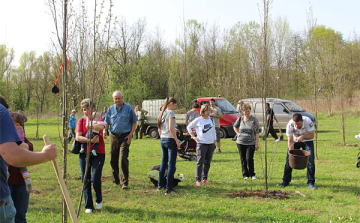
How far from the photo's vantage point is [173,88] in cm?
2100

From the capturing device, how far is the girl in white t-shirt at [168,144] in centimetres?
644

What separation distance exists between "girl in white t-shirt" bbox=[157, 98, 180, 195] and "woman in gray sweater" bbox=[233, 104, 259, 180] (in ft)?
6.23

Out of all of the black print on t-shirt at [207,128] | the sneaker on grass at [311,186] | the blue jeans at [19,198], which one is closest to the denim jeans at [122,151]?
the black print on t-shirt at [207,128]

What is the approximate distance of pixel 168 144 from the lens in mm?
6469

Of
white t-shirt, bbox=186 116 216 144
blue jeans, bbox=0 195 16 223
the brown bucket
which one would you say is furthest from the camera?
white t-shirt, bbox=186 116 216 144

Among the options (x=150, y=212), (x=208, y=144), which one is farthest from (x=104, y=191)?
(x=208, y=144)

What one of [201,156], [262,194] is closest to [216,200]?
[262,194]

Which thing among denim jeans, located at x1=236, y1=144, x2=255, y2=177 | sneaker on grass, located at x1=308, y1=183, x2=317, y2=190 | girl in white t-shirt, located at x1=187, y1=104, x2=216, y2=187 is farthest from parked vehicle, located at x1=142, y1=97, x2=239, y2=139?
sneaker on grass, located at x1=308, y1=183, x2=317, y2=190

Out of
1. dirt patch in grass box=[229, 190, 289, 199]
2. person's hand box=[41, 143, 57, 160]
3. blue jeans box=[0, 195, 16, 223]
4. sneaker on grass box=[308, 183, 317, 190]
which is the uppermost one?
person's hand box=[41, 143, 57, 160]

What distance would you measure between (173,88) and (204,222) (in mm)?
16367

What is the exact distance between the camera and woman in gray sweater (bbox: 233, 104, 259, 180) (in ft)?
25.1

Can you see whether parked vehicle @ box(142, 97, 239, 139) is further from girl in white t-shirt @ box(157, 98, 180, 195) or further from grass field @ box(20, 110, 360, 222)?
girl in white t-shirt @ box(157, 98, 180, 195)

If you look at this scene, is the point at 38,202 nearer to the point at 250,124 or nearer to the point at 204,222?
the point at 204,222

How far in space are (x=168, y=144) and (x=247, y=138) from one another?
2.15 m
